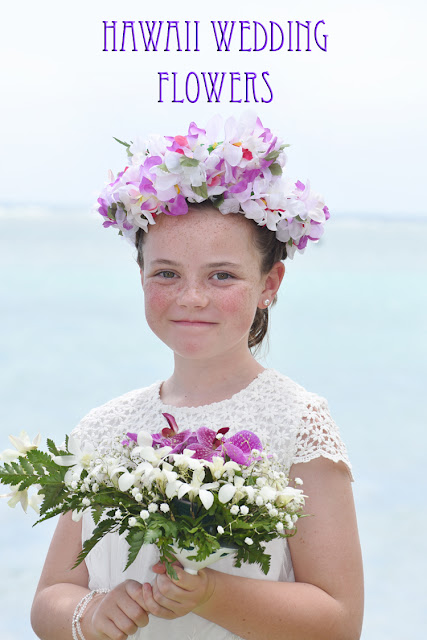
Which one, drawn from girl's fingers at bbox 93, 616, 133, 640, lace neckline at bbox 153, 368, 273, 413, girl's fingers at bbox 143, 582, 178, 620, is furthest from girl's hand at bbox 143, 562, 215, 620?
lace neckline at bbox 153, 368, 273, 413

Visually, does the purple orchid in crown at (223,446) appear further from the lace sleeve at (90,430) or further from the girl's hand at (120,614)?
the lace sleeve at (90,430)

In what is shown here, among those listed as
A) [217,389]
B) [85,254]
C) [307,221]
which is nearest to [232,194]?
[307,221]

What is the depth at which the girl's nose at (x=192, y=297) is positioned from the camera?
2.47 m

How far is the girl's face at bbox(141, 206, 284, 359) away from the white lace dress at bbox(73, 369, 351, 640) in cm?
20

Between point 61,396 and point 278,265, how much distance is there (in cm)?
877

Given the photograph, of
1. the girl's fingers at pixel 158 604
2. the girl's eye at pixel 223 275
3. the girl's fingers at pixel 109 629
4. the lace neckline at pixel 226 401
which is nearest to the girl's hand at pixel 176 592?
the girl's fingers at pixel 158 604

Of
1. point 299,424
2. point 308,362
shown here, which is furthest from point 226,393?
point 308,362

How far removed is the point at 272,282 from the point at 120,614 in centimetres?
106

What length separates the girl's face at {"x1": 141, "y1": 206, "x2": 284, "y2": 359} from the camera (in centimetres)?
252

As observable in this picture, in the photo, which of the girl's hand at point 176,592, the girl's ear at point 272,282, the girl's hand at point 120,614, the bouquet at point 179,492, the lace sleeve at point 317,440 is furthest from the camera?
the girl's ear at point 272,282

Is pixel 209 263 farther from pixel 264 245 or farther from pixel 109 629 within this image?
pixel 109 629

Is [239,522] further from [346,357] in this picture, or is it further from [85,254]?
[85,254]

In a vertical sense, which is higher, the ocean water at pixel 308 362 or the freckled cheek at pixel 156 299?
the ocean water at pixel 308 362

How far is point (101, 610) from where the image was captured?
2389 millimetres
